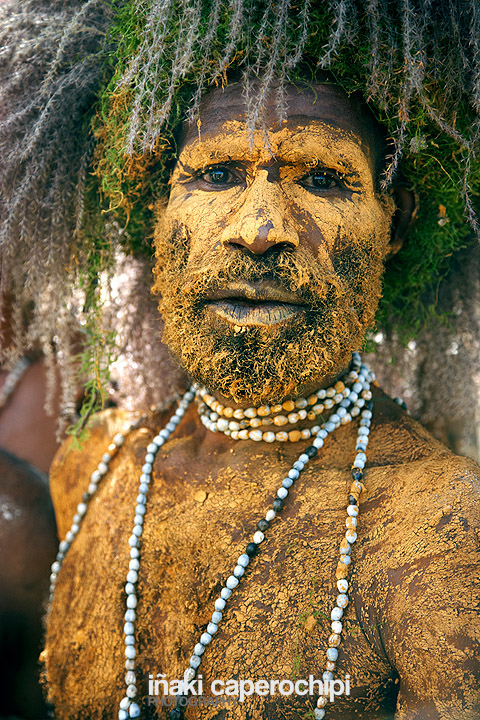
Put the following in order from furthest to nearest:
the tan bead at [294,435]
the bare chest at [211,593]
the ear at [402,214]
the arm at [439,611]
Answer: the ear at [402,214]
the tan bead at [294,435]
the bare chest at [211,593]
the arm at [439,611]

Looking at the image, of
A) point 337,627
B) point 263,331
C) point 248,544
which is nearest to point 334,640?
point 337,627

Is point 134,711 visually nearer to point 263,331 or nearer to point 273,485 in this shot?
point 273,485

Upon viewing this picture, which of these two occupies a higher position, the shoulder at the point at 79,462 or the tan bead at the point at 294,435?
the tan bead at the point at 294,435

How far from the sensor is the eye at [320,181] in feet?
5.36

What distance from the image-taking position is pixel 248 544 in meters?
1.58

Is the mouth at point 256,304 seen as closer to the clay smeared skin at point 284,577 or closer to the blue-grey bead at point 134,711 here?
the clay smeared skin at point 284,577

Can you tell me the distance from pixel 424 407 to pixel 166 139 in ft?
4.64

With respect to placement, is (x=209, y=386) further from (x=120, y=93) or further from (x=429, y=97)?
(x=429, y=97)

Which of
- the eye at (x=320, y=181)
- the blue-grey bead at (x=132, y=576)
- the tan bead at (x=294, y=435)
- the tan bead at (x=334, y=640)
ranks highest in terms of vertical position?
the eye at (x=320, y=181)

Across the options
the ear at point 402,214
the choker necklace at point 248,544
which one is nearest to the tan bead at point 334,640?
the choker necklace at point 248,544

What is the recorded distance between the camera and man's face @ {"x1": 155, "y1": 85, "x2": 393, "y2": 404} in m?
1.52

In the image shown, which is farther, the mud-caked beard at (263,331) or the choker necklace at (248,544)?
the mud-caked beard at (263,331)

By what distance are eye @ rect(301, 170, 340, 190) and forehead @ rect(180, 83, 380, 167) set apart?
0.27 feet

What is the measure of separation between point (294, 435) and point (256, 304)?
16.5 inches
